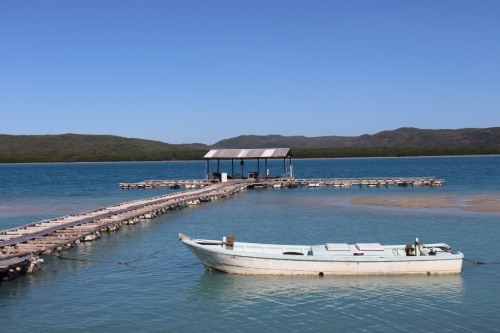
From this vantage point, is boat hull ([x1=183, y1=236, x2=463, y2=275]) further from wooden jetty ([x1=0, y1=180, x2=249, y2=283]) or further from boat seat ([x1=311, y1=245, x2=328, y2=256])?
wooden jetty ([x1=0, y1=180, x2=249, y2=283])

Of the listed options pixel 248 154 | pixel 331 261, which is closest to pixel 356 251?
pixel 331 261

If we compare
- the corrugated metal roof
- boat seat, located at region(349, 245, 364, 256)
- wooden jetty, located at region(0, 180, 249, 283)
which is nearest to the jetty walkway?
wooden jetty, located at region(0, 180, 249, 283)

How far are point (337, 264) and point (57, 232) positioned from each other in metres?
15.0

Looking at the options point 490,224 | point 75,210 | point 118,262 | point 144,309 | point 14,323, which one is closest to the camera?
point 14,323

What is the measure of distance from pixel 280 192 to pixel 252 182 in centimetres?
645

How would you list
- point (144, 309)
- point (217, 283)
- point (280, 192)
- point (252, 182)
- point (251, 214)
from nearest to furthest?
point (144, 309) < point (217, 283) < point (251, 214) < point (280, 192) < point (252, 182)

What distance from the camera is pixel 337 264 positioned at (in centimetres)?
1784

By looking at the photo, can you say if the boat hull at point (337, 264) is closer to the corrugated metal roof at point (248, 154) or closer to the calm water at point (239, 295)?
the calm water at point (239, 295)

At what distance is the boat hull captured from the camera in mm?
17812

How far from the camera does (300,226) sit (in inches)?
1172

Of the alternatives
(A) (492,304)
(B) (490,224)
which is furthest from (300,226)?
(A) (492,304)

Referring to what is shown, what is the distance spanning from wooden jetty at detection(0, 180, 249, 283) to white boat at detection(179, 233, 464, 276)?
630cm

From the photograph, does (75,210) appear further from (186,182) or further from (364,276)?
(364,276)

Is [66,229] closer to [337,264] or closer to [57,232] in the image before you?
[57,232]
